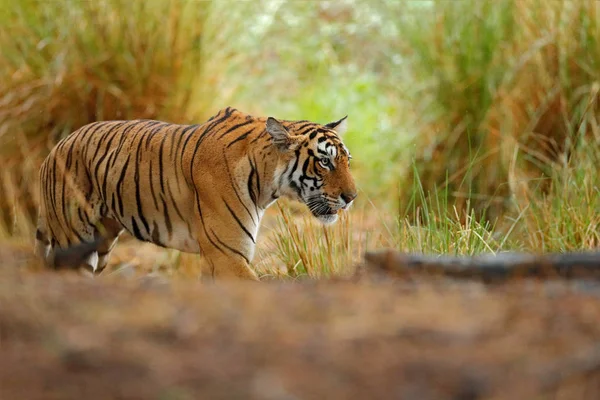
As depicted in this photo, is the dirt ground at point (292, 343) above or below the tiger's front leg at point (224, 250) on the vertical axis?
above

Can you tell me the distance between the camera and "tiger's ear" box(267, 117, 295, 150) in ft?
15.4

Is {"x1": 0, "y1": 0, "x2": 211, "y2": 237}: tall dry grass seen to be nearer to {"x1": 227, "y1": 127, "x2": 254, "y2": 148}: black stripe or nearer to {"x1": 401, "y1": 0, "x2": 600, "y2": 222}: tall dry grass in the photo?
{"x1": 401, "y1": 0, "x2": 600, "y2": 222}: tall dry grass

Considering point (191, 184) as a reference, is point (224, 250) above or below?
below

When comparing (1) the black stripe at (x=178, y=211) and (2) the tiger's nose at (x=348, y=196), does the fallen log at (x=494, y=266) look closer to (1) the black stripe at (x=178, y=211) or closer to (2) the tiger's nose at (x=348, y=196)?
(2) the tiger's nose at (x=348, y=196)

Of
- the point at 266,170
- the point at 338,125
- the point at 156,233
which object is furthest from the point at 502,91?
the point at 156,233

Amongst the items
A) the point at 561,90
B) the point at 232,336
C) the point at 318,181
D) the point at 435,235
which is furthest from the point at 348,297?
the point at 561,90

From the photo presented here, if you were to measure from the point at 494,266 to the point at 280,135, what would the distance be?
6.57ft

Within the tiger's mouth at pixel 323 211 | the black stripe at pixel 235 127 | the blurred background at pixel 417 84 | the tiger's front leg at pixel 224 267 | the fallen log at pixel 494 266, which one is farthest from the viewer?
the blurred background at pixel 417 84

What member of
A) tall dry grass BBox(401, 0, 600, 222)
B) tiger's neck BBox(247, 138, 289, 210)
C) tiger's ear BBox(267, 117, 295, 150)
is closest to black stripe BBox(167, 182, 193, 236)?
tiger's neck BBox(247, 138, 289, 210)

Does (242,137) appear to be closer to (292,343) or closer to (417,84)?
(292,343)

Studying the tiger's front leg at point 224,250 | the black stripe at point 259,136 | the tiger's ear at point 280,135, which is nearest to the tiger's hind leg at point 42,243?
the tiger's front leg at point 224,250

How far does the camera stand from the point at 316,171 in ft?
15.6

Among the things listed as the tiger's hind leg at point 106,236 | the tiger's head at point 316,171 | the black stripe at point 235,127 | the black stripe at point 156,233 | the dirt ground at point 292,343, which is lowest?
the tiger's hind leg at point 106,236

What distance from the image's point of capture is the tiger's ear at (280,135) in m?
4.70
